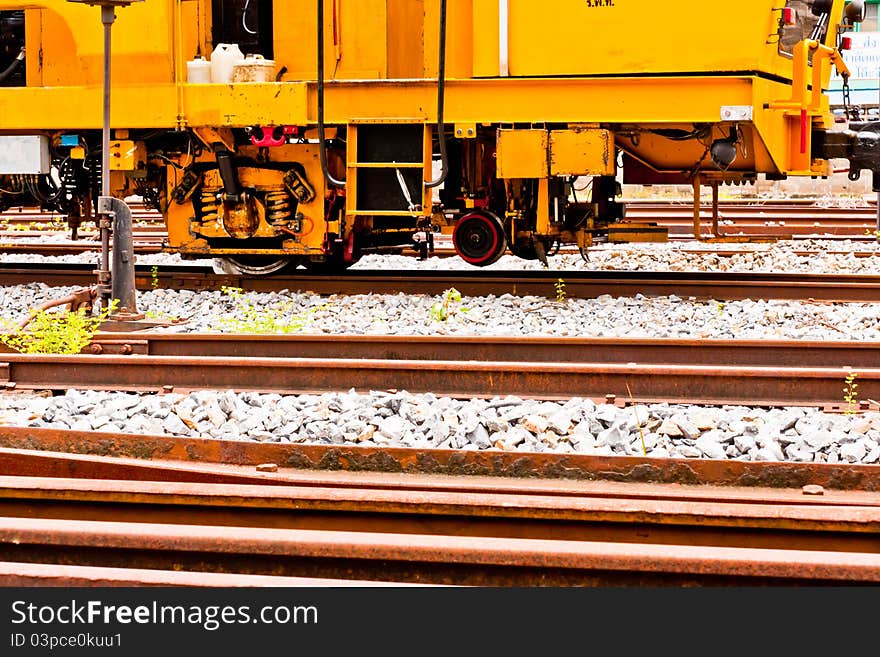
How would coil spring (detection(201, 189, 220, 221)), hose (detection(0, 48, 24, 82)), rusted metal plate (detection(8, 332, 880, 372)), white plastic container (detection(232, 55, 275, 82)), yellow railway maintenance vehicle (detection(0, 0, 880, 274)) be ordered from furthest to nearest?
hose (detection(0, 48, 24, 82)), coil spring (detection(201, 189, 220, 221)), white plastic container (detection(232, 55, 275, 82)), yellow railway maintenance vehicle (detection(0, 0, 880, 274)), rusted metal plate (detection(8, 332, 880, 372))

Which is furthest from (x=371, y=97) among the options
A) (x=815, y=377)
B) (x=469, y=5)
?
(x=815, y=377)

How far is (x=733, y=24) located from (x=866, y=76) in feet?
76.8

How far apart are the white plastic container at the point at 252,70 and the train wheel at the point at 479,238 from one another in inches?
83.5

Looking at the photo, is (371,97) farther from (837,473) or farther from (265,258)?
(837,473)

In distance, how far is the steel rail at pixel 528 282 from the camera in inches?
368

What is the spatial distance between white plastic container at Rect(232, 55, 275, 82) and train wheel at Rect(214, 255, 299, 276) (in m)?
1.62

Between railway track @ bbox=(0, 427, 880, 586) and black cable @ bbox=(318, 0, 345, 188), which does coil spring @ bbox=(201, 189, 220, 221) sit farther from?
railway track @ bbox=(0, 427, 880, 586)

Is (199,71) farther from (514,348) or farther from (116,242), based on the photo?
(514,348)

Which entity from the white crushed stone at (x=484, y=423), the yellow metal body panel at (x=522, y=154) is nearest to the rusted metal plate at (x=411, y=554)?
the white crushed stone at (x=484, y=423)

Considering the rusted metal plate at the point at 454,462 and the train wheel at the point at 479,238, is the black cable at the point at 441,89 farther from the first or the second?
the rusted metal plate at the point at 454,462

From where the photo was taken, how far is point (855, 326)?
26.2 ft

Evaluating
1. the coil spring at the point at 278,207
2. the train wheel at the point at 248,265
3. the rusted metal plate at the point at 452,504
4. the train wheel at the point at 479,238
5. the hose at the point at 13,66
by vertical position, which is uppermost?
the hose at the point at 13,66

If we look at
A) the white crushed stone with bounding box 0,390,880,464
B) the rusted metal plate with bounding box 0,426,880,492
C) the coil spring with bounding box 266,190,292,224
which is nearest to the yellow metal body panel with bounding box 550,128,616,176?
the coil spring with bounding box 266,190,292,224

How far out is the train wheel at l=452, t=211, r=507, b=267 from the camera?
991 cm
